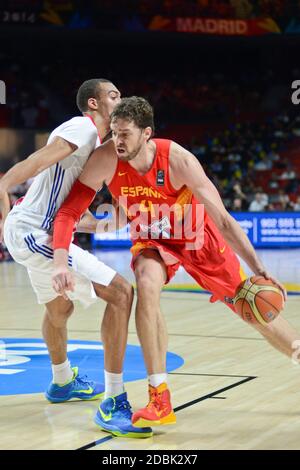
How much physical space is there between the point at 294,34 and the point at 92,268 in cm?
2256

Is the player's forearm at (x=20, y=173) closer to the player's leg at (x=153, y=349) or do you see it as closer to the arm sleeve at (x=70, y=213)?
the arm sleeve at (x=70, y=213)

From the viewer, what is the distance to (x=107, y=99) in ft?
17.8

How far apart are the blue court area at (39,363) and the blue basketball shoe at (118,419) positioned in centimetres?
119

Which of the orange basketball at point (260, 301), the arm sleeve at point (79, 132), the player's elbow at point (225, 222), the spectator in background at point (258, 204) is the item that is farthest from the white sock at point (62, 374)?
the spectator in background at point (258, 204)

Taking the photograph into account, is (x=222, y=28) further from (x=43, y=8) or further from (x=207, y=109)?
(x=43, y=8)

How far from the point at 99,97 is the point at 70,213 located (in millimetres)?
841

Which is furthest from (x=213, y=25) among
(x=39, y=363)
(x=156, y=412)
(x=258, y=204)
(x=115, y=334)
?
(x=156, y=412)

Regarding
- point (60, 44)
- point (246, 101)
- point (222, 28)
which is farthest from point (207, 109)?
point (60, 44)

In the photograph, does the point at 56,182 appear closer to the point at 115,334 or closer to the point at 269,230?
the point at 115,334

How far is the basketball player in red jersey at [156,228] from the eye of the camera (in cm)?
482

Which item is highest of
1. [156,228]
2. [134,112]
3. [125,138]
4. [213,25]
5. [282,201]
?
[213,25]

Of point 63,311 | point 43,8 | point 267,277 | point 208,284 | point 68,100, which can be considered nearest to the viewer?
point 267,277

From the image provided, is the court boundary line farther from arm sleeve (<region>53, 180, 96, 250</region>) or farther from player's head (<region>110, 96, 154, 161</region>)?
player's head (<region>110, 96, 154, 161</region>)

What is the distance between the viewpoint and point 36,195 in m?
5.44
